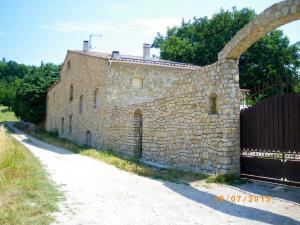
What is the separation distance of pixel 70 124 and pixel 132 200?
2180 centimetres

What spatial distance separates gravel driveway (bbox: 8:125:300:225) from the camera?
5660 mm

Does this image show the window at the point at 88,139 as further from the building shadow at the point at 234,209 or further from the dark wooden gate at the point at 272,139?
the building shadow at the point at 234,209

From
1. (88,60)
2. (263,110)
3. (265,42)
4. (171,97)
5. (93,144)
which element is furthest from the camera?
(265,42)

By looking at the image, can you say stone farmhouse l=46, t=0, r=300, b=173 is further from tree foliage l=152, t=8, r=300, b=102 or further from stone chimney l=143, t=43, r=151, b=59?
tree foliage l=152, t=8, r=300, b=102

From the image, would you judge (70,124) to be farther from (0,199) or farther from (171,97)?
(0,199)

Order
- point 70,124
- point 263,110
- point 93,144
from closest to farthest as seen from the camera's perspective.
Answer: point 263,110 < point 93,144 < point 70,124

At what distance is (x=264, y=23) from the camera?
26.5 ft

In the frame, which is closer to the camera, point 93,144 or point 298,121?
point 298,121

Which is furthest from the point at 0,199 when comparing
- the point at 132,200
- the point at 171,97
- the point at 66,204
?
the point at 171,97

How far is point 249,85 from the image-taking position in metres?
31.5

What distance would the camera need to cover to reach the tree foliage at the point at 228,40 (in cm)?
3122

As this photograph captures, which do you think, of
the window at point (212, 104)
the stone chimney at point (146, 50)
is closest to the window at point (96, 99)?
the stone chimney at point (146, 50)
